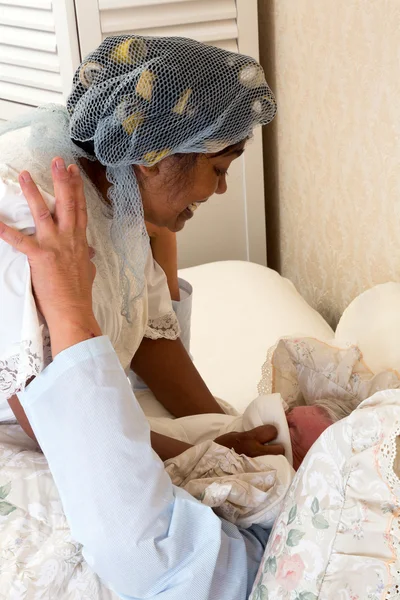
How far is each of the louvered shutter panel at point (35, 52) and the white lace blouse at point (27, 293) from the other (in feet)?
3.64

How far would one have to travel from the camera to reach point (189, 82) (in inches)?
46.8

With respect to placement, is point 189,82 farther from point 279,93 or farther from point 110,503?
point 279,93

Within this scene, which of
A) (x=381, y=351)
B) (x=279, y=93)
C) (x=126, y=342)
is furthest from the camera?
(x=279, y=93)

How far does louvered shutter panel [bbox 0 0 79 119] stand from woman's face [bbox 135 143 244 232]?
46.1 inches

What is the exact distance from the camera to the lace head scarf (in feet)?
3.86

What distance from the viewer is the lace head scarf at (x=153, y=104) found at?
3.86ft

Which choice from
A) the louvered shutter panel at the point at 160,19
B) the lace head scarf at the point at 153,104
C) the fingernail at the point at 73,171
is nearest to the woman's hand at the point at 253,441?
the lace head scarf at the point at 153,104

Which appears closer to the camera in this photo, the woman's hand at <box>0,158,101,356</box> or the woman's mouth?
the woman's hand at <box>0,158,101,356</box>

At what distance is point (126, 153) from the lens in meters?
1.20

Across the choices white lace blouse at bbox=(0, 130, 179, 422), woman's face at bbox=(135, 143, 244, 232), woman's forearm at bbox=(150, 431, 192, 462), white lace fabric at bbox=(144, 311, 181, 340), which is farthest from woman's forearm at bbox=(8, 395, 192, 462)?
woman's face at bbox=(135, 143, 244, 232)

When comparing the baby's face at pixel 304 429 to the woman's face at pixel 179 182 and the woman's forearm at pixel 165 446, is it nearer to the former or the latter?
the woman's forearm at pixel 165 446

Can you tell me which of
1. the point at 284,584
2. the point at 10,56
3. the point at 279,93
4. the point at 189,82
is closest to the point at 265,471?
the point at 284,584

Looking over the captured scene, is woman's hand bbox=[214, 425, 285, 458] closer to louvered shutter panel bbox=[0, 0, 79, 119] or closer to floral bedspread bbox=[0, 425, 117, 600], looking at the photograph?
floral bedspread bbox=[0, 425, 117, 600]

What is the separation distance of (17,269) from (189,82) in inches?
14.6
